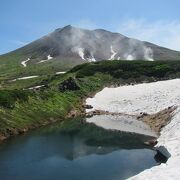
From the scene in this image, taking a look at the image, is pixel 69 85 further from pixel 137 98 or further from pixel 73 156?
pixel 73 156

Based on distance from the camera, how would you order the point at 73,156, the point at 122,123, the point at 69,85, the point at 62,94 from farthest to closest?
1. the point at 69,85
2. the point at 62,94
3. the point at 122,123
4. the point at 73,156

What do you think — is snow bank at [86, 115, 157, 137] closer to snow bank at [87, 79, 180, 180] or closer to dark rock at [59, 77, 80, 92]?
snow bank at [87, 79, 180, 180]

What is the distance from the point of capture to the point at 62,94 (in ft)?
352

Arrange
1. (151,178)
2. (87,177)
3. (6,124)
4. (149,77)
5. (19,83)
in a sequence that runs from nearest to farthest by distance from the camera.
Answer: (151,178)
(87,177)
(6,124)
(149,77)
(19,83)

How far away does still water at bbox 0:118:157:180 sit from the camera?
4359 centimetres

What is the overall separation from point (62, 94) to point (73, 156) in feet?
180

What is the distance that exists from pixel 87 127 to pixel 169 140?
93.3 feet

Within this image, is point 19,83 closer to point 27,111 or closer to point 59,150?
point 27,111

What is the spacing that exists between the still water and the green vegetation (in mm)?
5120

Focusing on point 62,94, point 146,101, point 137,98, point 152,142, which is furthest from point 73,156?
point 137,98

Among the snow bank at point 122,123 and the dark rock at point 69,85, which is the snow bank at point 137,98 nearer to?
the snow bank at point 122,123

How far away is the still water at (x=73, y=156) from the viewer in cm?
4359

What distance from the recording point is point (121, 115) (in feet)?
304

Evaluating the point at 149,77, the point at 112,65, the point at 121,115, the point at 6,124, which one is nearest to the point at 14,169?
the point at 6,124
